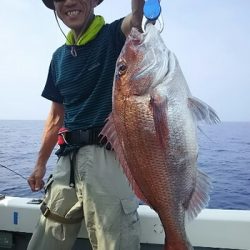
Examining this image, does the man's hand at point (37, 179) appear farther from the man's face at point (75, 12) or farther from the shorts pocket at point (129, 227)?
the man's face at point (75, 12)

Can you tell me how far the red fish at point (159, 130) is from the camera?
2137 mm

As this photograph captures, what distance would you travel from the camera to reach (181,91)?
7.07ft

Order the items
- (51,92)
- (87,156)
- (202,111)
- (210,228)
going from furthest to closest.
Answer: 1. (51,92)
2. (210,228)
3. (87,156)
4. (202,111)

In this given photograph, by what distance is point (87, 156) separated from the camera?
123 inches

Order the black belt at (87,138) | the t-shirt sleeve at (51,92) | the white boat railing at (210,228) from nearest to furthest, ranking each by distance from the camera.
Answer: the black belt at (87,138) < the white boat railing at (210,228) < the t-shirt sleeve at (51,92)

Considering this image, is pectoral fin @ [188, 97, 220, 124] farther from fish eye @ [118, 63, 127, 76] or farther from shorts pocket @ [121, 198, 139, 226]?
shorts pocket @ [121, 198, 139, 226]

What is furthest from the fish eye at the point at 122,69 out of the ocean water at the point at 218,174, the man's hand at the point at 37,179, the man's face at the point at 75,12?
the ocean water at the point at 218,174

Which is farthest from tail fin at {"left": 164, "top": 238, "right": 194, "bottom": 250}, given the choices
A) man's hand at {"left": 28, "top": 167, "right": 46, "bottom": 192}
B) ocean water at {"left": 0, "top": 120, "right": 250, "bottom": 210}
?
ocean water at {"left": 0, "top": 120, "right": 250, "bottom": 210}

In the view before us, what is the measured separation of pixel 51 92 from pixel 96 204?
126 cm

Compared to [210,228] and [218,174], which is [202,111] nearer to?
[210,228]

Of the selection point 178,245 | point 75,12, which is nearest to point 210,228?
point 178,245

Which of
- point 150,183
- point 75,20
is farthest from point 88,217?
point 75,20

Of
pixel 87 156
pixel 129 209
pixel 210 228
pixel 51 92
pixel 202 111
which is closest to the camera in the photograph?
pixel 202 111

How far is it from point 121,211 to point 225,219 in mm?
1171
